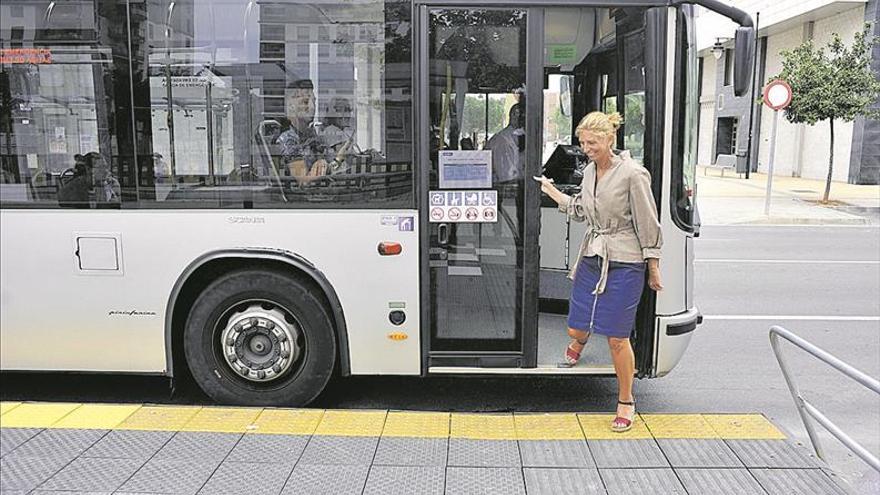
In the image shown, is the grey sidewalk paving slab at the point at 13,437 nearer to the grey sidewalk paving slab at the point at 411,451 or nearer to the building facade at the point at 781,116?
the grey sidewalk paving slab at the point at 411,451

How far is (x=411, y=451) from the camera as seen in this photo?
389cm

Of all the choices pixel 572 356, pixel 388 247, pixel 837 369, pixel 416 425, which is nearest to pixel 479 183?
pixel 388 247

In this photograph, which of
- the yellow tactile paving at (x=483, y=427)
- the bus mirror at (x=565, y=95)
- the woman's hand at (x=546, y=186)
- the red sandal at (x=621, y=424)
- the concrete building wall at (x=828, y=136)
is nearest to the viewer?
the yellow tactile paving at (x=483, y=427)

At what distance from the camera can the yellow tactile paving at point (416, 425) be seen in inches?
161

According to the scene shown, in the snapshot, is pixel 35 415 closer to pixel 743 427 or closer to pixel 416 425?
pixel 416 425

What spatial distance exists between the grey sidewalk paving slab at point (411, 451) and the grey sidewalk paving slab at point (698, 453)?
1201mm

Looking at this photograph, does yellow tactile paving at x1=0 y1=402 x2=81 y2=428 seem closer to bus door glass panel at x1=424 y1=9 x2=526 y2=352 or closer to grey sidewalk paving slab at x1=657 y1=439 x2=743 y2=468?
bus door glass panel at x1=424 y1=9 x2=526 y2=352

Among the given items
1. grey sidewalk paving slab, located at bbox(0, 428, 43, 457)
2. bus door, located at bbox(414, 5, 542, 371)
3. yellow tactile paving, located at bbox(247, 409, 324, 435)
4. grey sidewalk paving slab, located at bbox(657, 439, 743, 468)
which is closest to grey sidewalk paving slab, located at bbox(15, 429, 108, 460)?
grey sidewalk paving slab, located at bbox(0, 428, 43, 457)

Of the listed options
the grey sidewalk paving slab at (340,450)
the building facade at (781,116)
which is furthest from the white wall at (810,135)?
the grey sidewalk paving slab at (340,450)

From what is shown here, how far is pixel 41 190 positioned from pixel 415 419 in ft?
9.04

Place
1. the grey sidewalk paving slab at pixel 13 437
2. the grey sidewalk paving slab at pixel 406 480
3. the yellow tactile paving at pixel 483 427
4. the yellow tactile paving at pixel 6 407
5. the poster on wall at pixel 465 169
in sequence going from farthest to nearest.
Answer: the poster on wall at pixel 465 169, the yellow tactile paving at pixel 6 407, the yellow tactile paving at pixel 483 427, the grey sidewalk paving slab at pixel 13 437, the grey sidewalk paving slab at pixel 406 480

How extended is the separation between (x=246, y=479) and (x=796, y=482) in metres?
2.72

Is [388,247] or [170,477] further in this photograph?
[388,247]

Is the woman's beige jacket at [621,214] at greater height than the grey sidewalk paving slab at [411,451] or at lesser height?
greater
